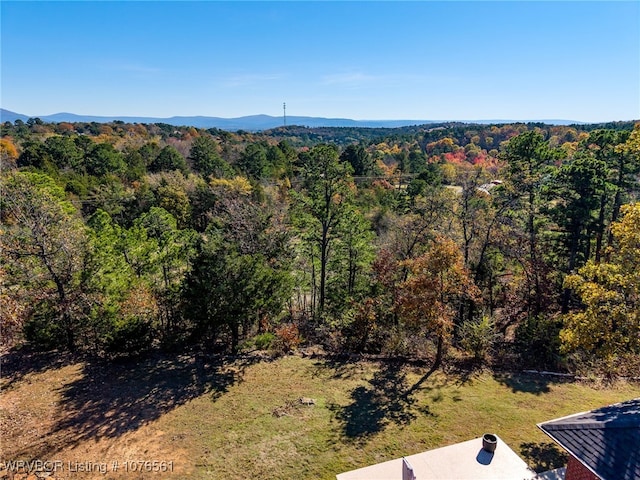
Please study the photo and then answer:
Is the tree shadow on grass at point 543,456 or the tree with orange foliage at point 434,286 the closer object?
the tree shadow on grass at point 543,456

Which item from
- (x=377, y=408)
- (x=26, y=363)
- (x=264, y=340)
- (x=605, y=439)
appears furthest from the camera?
(x=264, y=340)

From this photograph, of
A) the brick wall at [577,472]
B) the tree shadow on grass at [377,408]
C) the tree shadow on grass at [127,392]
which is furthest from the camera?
the tree shadow on grass at [377,408]

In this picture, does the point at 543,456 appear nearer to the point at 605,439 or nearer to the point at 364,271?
the point at 605,439

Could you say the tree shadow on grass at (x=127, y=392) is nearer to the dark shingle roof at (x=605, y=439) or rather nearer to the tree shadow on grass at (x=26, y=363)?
the tree shadow on grass at (x=26, y=363)

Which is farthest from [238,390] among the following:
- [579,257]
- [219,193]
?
[219,193]

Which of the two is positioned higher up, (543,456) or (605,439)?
(605,439)

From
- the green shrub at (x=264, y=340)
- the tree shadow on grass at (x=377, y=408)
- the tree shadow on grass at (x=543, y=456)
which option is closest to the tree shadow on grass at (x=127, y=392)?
the green shrub at (x=264, y=340)

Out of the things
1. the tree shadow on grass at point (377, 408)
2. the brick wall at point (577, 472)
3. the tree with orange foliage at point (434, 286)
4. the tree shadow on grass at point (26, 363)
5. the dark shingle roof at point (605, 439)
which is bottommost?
the tree shadow on grass at point (377, 408)

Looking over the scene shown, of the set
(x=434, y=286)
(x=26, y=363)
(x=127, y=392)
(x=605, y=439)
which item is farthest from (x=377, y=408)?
(x=26, y=363)
